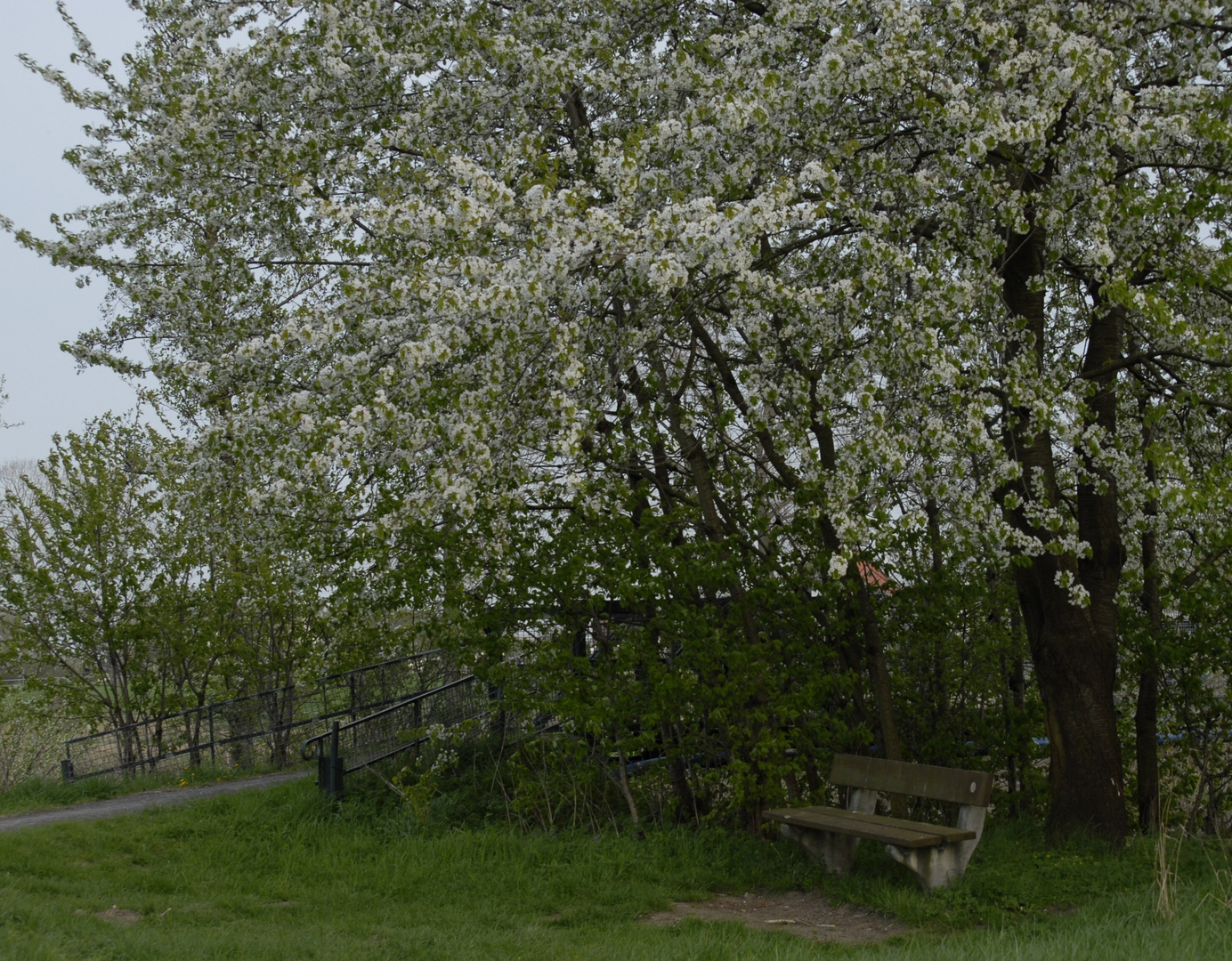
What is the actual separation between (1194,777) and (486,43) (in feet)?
24.7

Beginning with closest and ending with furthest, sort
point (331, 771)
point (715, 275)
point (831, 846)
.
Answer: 1. point (715, 275)
2. point (831, 846)
3. point (331, 771)

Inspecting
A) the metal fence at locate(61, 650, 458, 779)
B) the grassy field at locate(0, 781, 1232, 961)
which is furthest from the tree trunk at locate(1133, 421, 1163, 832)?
the metal fence at locate(61, 650, 458, 779)

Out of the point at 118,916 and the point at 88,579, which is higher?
the point at 88,579

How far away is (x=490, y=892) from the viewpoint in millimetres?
6777

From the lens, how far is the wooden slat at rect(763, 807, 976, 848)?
6074 millimetres

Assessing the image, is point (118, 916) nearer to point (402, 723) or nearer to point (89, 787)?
point (402, 723)

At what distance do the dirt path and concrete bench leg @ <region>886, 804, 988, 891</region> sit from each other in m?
6.36

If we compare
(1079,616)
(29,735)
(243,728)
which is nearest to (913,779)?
(1079,616)

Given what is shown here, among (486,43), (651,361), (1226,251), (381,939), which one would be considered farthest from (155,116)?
(1226,251)

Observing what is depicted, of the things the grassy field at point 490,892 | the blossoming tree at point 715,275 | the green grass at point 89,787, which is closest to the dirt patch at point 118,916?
the grassy field at point 490,892

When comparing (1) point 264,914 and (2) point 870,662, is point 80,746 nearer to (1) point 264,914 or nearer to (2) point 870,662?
(1) point 264,914

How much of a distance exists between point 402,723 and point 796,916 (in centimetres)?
461

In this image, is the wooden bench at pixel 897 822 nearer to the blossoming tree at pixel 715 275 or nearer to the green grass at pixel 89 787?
the blossoming tree at pixel 715 275

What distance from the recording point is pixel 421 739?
913cm
